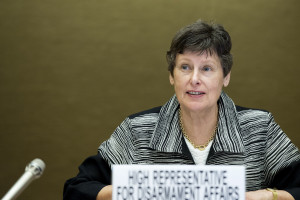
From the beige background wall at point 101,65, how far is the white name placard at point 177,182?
6.50ft

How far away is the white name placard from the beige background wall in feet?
6.50

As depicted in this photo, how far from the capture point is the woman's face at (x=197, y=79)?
1.67 m

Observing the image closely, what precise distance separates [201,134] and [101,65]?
1.60 metres

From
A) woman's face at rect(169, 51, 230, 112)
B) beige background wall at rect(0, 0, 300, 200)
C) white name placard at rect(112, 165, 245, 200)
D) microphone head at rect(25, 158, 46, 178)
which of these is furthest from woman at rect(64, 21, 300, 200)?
beige background wall at rect(0, 0, 300, 200)

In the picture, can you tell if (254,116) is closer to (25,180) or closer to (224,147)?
(224,147)

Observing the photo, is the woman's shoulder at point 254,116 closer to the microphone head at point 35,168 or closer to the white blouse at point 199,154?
the white blouse at point 199,154

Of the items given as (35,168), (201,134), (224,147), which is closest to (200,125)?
(201,134)

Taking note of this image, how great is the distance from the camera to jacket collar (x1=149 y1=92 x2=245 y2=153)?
1.74 m

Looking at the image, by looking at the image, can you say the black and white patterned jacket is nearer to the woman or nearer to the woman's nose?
the woman

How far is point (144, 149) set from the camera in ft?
5.83

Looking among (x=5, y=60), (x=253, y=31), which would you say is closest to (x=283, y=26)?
(x=253, y=31)

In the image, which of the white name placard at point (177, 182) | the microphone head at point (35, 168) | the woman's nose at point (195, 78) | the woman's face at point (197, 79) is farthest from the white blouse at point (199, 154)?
the microphone head at point (35, 168)

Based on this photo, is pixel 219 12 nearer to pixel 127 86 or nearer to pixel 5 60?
pixel 127 86

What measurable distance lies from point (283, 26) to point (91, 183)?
213cm
